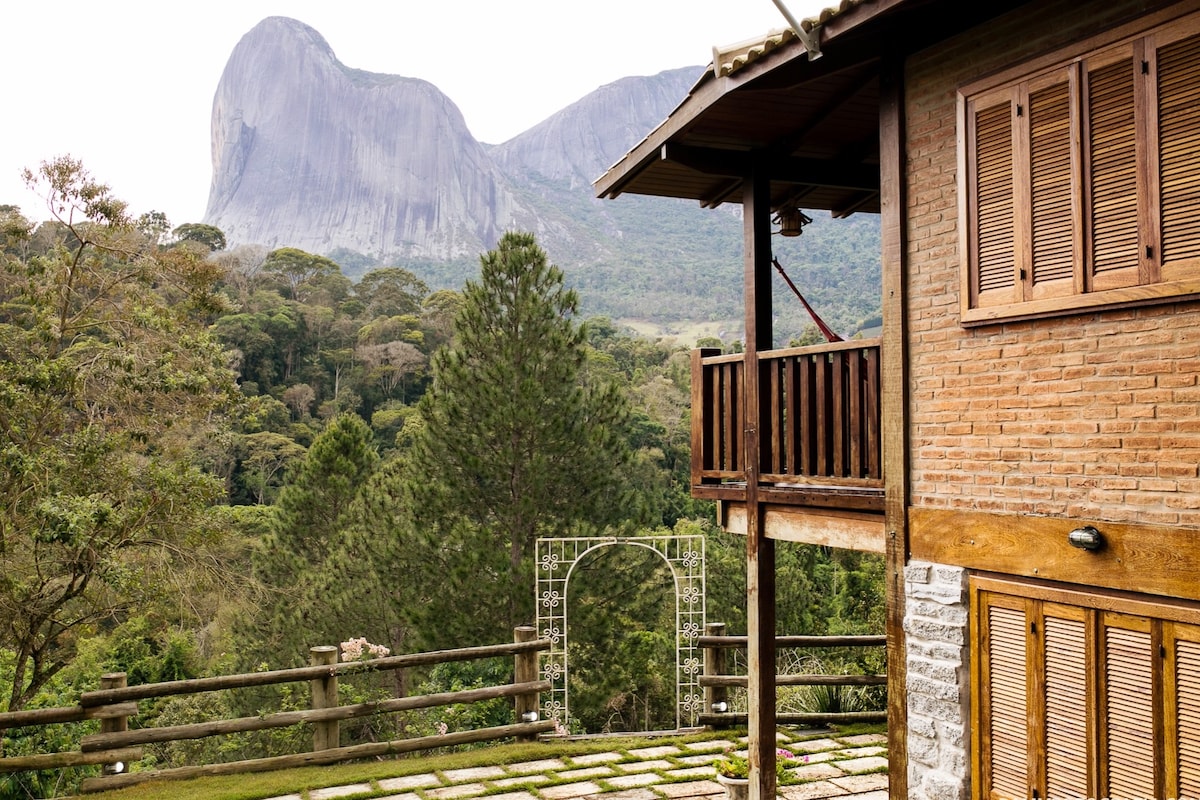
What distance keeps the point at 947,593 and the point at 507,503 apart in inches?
460

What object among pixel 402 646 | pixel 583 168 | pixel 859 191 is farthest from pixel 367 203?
pixel 859 191

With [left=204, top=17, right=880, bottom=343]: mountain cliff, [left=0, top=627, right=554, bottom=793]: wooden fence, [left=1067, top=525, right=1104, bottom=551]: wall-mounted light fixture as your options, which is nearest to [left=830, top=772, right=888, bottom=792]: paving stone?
[left=0, top=627, right=554, bottom=793]: wooden fence

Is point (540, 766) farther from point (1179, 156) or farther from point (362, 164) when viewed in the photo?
point (362, 164)

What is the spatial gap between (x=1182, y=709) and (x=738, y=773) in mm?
3452

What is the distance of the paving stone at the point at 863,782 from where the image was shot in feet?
21.6

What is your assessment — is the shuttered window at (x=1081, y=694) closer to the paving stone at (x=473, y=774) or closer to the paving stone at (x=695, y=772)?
the paving stone at (x=695, y=772)

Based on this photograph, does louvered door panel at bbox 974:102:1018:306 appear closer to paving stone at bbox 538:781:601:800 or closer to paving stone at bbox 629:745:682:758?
paving stone at bbox 538:781:601:800

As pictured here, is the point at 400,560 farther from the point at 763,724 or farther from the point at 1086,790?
the point at 1086,790

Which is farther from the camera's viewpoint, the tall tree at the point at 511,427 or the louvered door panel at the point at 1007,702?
the tall tree at the point at 511,427

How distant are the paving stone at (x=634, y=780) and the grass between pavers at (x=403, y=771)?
7cm

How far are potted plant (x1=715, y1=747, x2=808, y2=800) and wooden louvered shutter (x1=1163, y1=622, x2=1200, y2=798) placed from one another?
2.68 metres

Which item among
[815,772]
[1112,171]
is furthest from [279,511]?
[1112,171]

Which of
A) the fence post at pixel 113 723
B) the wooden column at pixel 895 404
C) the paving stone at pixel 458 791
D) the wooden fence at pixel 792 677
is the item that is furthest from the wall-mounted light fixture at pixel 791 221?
the fence post at pixel 113 723

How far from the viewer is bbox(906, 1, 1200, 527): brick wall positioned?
3.46 metres
